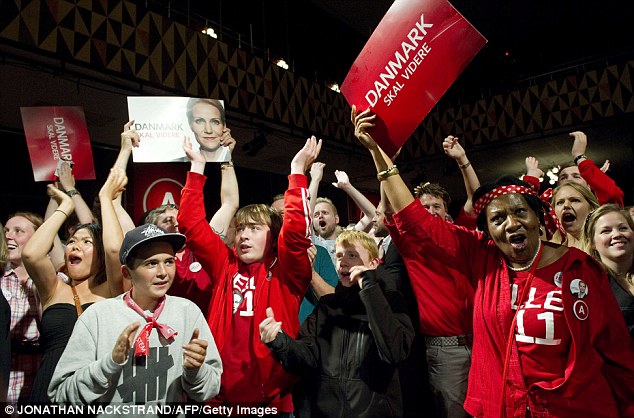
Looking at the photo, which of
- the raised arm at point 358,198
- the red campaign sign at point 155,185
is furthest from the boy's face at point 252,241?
the red campaign sign at point 155,185

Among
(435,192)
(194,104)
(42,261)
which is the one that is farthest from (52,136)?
(435,192)

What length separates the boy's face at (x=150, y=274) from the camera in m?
1.74

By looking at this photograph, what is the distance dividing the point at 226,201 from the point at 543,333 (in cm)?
188

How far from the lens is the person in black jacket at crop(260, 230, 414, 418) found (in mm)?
1807

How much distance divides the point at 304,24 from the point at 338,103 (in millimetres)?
1864

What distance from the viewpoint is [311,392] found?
196 centimetres

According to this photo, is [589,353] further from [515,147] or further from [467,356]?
[515,147]

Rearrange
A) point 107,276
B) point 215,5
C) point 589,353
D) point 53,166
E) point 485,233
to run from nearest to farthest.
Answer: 1. point 589,353
2. point 485,233
3. point 107,276
4. point 53,166
5. point 215,5

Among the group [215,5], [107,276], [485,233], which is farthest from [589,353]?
[215,5]

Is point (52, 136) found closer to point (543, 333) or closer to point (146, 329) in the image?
point (146, 329)

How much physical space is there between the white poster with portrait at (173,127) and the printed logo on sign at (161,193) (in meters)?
4.82

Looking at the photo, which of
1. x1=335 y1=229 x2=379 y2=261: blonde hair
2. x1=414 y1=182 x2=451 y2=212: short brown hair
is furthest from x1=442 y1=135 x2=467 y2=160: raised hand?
x1=335 y1=229 x2=379 y2=261: blonde hair

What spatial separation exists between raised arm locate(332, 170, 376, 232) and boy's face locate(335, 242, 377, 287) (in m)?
1.09

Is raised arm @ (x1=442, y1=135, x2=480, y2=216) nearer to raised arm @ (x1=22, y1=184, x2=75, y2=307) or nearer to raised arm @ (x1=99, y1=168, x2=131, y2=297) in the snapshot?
raised arm @ (x1=99, y1=168, x2=131, y2=297)
